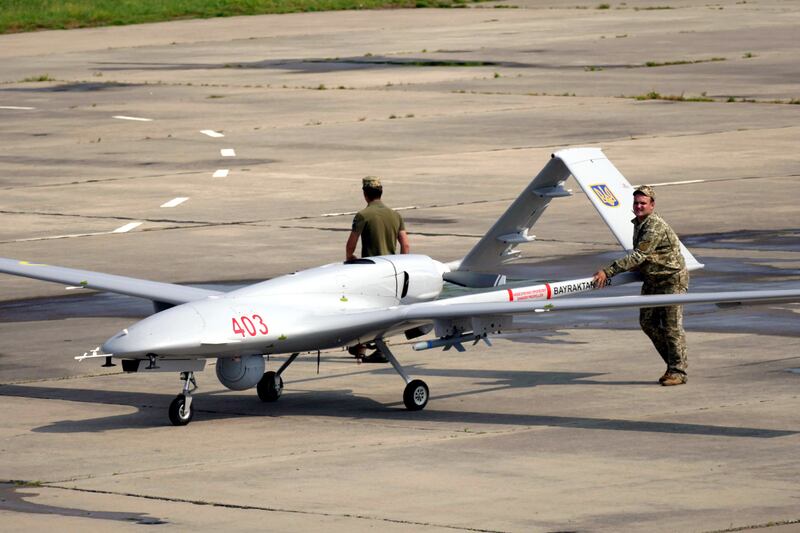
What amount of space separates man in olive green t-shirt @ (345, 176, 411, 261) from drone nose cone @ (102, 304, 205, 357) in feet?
10.4

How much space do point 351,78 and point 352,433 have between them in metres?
41.7

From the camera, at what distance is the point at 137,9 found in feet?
290

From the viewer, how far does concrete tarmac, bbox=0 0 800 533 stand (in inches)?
575

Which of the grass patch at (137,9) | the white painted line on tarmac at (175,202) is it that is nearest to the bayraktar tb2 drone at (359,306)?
the white painted line on tarmac at (175,202)

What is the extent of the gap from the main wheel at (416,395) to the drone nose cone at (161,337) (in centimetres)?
244

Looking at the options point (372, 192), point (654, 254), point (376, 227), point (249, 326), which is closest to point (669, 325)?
point (654, 254)

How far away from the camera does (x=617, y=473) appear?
1500 centimetres

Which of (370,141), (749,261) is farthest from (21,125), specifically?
(749,261)

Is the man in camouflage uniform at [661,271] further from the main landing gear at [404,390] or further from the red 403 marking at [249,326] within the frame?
the red 403 marking at [249,326]

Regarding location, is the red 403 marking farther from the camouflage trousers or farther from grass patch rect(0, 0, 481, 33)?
grass patch rect(0, 0, 481, 33)

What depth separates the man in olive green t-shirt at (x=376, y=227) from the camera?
64.6ft

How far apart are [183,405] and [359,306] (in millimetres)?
2153

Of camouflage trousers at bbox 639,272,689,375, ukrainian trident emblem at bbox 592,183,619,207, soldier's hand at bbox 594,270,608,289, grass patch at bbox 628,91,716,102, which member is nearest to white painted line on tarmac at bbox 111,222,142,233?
ukrainian trident emblem at bbox 592,183,619,207

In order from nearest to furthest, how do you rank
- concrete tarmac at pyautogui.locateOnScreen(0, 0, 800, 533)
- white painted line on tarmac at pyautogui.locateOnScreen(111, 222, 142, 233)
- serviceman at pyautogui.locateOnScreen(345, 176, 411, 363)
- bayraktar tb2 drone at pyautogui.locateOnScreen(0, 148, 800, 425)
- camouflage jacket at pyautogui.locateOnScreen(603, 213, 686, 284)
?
concrete tarmac at pyautogui.locateOnScreen(0, 0, 800, 533) < bayraktar tb2 drone at pyautogui.locateOnScreen(0, 148, 800, 425) < camouflage jacket at pyautogui.locateOnScreen(603, 213, 686, 284) < serviceman at pyautogui.locateOnScreen(345, 176, 411, 363) < white painted line on tarmac at pyautogui.locateOnScreen(111, 222, 142, 233)
